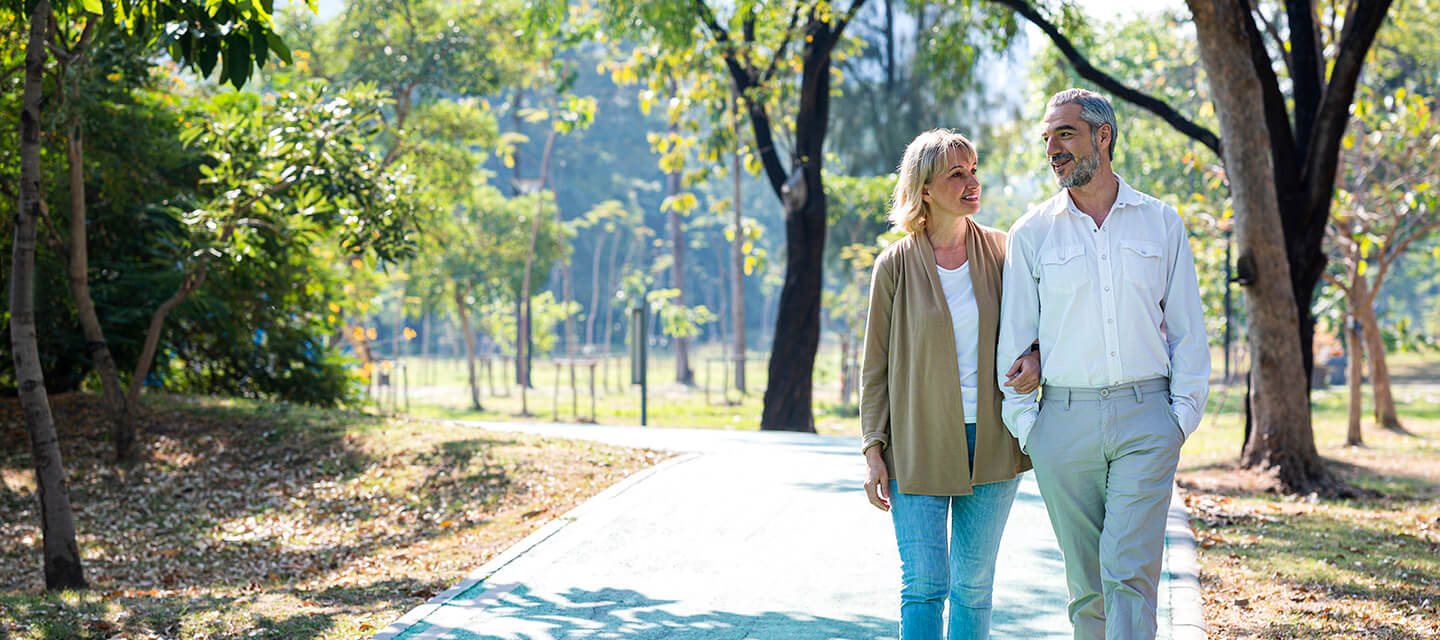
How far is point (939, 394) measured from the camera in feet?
11.5

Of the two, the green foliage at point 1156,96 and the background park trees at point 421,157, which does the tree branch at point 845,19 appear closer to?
the background park trees at point 421,157

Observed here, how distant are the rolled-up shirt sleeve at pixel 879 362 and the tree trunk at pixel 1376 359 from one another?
13.9 meters

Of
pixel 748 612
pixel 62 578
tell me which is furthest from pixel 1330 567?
pixel 62 578

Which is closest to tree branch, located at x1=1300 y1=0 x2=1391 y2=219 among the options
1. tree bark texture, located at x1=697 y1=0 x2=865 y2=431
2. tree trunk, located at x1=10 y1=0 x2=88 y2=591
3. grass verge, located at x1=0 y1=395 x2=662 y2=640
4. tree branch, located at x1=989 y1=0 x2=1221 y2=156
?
tree branch, located at x1=989 y1=0 x2=1221 y2=156

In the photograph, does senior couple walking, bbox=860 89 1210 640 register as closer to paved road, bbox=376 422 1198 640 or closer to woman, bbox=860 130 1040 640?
woman, bbox=860 130 1040 640

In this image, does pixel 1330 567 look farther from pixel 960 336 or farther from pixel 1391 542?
pixel 960 336

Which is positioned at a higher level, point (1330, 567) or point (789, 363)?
point (789, 363)

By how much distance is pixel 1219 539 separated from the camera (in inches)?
290

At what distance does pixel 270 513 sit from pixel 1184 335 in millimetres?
7685

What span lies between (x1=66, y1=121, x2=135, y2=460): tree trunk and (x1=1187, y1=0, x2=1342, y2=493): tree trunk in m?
8.22

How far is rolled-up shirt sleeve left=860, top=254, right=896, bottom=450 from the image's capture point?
361cm

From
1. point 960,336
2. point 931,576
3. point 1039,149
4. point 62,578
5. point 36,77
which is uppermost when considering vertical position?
point 1039,149

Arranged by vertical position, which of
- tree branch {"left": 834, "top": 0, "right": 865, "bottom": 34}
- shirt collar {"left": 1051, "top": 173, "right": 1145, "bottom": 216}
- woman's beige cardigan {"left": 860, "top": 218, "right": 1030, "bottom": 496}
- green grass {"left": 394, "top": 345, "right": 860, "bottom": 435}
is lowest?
green grass {"left": 394, "top": 345, "right": 860, "bottom": 435}

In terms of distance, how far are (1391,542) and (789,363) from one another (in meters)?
7.98
